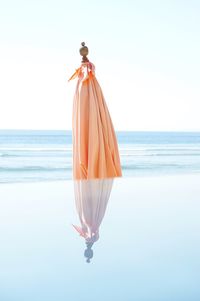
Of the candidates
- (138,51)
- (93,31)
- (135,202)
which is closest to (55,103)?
Result: (138,51)

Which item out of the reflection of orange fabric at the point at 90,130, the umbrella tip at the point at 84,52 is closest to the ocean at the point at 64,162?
the reflection of orange fabric at the point at 90,130

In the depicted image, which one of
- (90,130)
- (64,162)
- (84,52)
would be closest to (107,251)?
(90,130)

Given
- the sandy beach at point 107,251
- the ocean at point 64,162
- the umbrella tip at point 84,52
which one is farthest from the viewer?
the ocean at point 64,162

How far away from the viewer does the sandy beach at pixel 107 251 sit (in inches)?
101

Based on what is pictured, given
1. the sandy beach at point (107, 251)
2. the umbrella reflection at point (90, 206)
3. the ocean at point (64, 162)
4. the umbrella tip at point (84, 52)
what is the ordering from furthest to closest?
the ocean at point (64, 162), the umbrella tip at point (84, 52), the umbrella reflection at point (90, 206), the sandy beach at point (107, 251)

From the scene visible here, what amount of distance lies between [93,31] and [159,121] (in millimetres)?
22832

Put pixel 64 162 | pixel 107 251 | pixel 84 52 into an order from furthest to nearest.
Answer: pixel 64 162 → pixel 84 52 → pixel 107 251

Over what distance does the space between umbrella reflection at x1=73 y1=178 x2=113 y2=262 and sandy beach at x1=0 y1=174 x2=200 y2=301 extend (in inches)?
2.0

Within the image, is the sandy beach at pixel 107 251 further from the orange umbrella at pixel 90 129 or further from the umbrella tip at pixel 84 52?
the umbrella tip at pixel 84 52

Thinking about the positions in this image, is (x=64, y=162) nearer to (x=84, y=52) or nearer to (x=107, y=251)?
(x=84, y=52)

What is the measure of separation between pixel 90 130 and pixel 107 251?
2256mm

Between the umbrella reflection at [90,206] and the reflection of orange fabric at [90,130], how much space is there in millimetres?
218

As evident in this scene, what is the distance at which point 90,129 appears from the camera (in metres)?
5.39

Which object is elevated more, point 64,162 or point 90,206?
point 90,206
